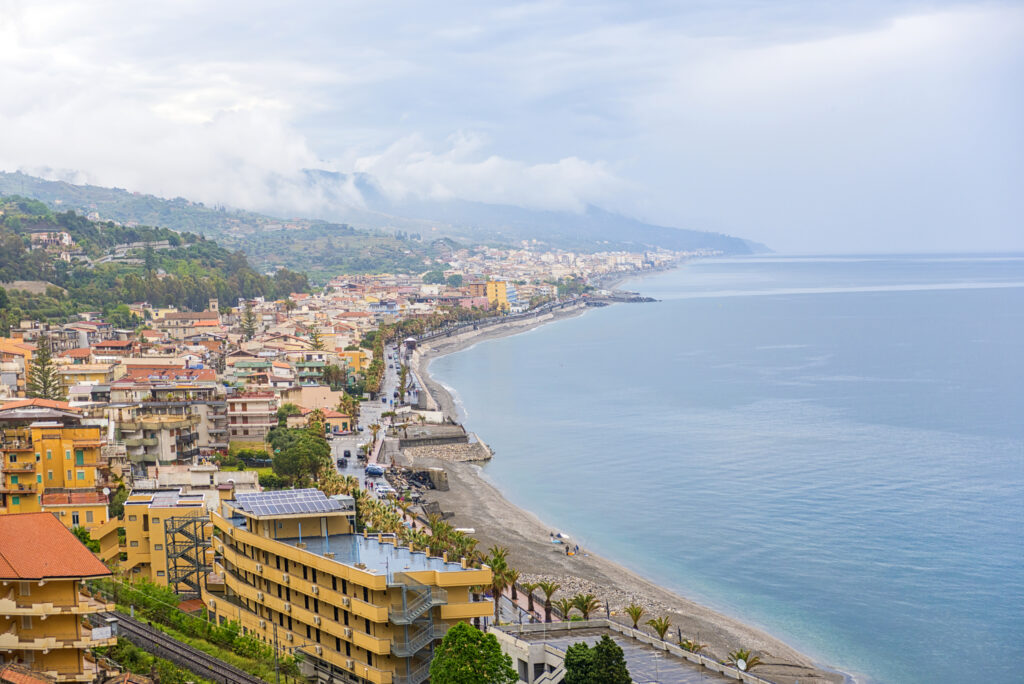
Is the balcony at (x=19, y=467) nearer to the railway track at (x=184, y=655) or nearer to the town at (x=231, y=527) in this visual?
the town at (x=231, y=527)

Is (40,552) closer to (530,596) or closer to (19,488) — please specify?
(19,488)

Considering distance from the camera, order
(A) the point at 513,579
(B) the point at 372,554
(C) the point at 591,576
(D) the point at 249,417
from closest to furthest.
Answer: (B) the point at 372,554, (A) the point at 513,579, (C) the point at 591,576, (D) the point at 249,417

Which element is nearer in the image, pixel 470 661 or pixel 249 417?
pixel 470 661

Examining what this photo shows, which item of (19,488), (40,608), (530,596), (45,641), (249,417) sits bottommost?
(530,596)

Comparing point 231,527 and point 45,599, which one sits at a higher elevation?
point 45,599

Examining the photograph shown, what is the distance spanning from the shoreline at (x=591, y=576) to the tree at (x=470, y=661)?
9096 mm

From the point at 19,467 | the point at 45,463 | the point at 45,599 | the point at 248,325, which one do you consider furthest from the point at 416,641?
the point at 248,325

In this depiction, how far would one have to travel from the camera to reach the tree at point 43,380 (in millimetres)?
42094

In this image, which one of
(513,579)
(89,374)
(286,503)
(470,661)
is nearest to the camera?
(470,661)

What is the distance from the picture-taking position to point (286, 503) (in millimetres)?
19469

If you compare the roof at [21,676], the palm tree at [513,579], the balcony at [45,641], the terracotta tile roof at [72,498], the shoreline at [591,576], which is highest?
the balcony at [45,641]

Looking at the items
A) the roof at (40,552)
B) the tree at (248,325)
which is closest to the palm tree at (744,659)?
the roof at (40,552)

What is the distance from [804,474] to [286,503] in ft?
93.2

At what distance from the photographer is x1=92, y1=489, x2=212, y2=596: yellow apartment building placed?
22.9m
